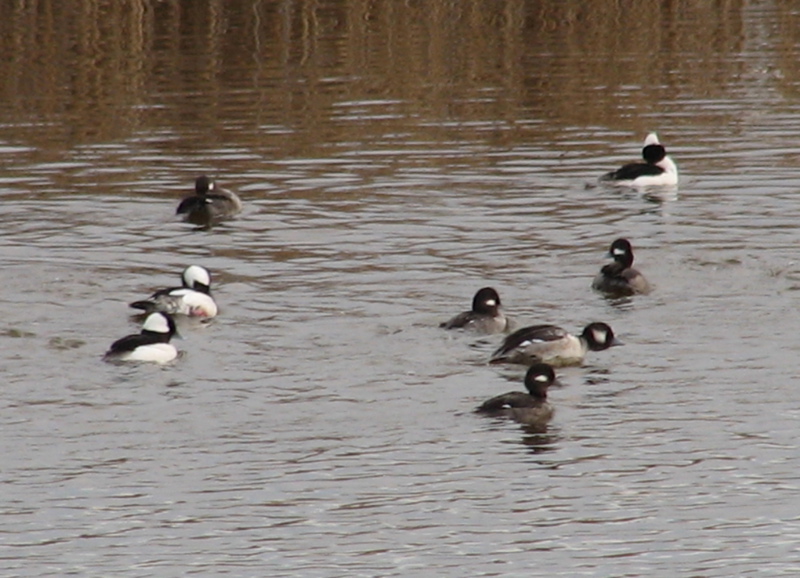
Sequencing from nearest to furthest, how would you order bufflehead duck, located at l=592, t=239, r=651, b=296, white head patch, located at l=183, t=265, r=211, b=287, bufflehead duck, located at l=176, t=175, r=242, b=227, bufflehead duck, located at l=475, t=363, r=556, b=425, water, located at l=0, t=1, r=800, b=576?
water, located at l=0, t=1, r=800, b=576
bufflehead duck, located at l=475, t=363, r=556, b=425
white head patch, located at l=183, t=265, r=211, b=287
bufflehead duck, located at l=592, t=239, r=651, b=296
bufflehead duck, located at l=176, t=175, r=242, b=227

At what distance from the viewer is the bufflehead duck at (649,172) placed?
2370cm

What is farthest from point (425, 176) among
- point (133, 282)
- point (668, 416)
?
point (668, 416)

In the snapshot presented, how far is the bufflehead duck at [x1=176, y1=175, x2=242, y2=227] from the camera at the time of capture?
2230 centimetres

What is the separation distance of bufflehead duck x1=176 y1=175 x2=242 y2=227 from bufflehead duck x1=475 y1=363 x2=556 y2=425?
8.24 m

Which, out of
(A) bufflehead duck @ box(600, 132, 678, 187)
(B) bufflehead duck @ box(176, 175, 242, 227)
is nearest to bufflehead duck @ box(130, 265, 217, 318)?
(B) bufflehead duck @ box(176, 175, 242, 227)

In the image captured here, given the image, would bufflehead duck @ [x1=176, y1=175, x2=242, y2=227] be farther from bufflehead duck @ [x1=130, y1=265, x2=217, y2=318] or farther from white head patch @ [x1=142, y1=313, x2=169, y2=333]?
white head patch @ [x1=142, y1=313, x2=169, y2=333]

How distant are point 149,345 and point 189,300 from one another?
1.70 m

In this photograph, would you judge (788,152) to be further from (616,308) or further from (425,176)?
(616,308)

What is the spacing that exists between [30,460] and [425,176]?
1194cm

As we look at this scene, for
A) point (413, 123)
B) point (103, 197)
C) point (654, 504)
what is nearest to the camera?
point (654, 504)

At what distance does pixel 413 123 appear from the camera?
28500mm

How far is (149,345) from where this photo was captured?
1596 cm

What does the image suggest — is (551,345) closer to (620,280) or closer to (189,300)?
(620,280)

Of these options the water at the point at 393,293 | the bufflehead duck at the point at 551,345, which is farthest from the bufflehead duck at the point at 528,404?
the bufflehead duck at the point at 551,345
